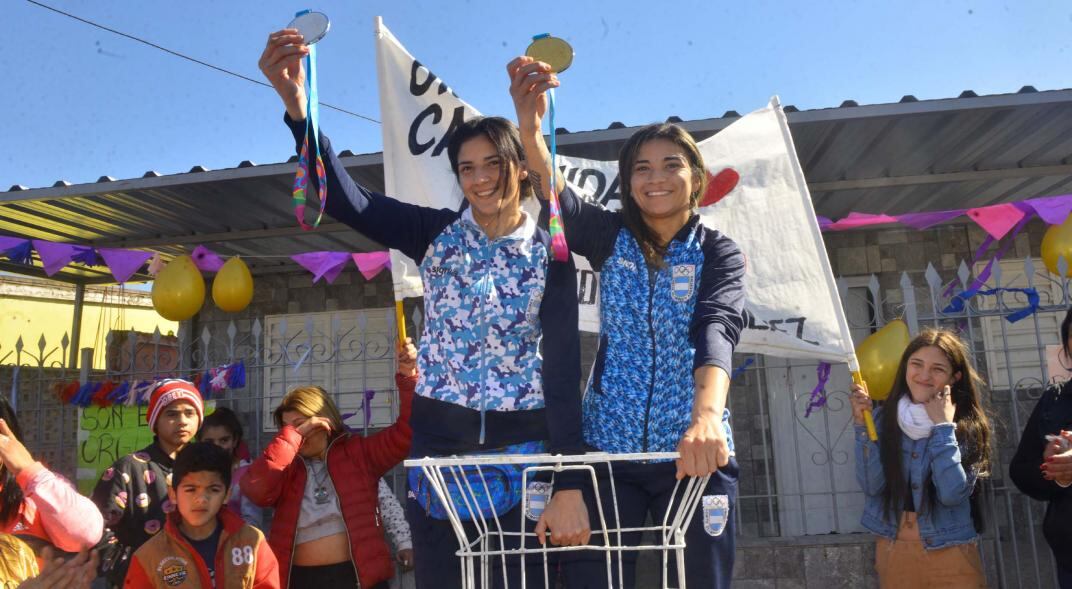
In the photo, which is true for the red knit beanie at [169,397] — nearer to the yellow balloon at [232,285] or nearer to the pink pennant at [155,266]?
the yellow balloon at [232,285]

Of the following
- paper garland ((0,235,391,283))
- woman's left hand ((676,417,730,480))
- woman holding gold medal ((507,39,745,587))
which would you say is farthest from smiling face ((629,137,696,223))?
paper garland ((0,235,391,283))

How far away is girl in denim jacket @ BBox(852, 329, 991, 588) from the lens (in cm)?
389

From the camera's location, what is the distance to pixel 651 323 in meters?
2.17

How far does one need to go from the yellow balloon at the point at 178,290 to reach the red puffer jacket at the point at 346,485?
3199mm

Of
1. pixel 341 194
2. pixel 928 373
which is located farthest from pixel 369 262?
pixel 341 194

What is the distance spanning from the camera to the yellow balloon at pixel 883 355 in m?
5.19

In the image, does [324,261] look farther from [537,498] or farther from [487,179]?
[537,498]

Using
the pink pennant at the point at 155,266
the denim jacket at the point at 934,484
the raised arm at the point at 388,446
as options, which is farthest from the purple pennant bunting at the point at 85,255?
the denim jacket at the point at 934,484

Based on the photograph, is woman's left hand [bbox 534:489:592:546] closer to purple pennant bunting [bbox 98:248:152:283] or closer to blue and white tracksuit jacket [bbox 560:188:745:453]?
blue and white tracksuit jacket [bbox 560:188:745:453]

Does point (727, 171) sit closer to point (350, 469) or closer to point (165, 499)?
point (350, 469)

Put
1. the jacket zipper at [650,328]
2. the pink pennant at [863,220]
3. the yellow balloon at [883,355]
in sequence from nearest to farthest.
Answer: the jacket zipper at [650,328]
the yellow balloon at [883,355]
the pink pennant at [863,220]

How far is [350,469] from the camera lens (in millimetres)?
4293

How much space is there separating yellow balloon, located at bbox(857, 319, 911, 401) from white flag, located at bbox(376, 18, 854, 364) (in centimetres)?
131

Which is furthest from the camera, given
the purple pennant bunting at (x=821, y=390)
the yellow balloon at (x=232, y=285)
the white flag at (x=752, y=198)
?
the yellow balloon at (x=232, y=285)
